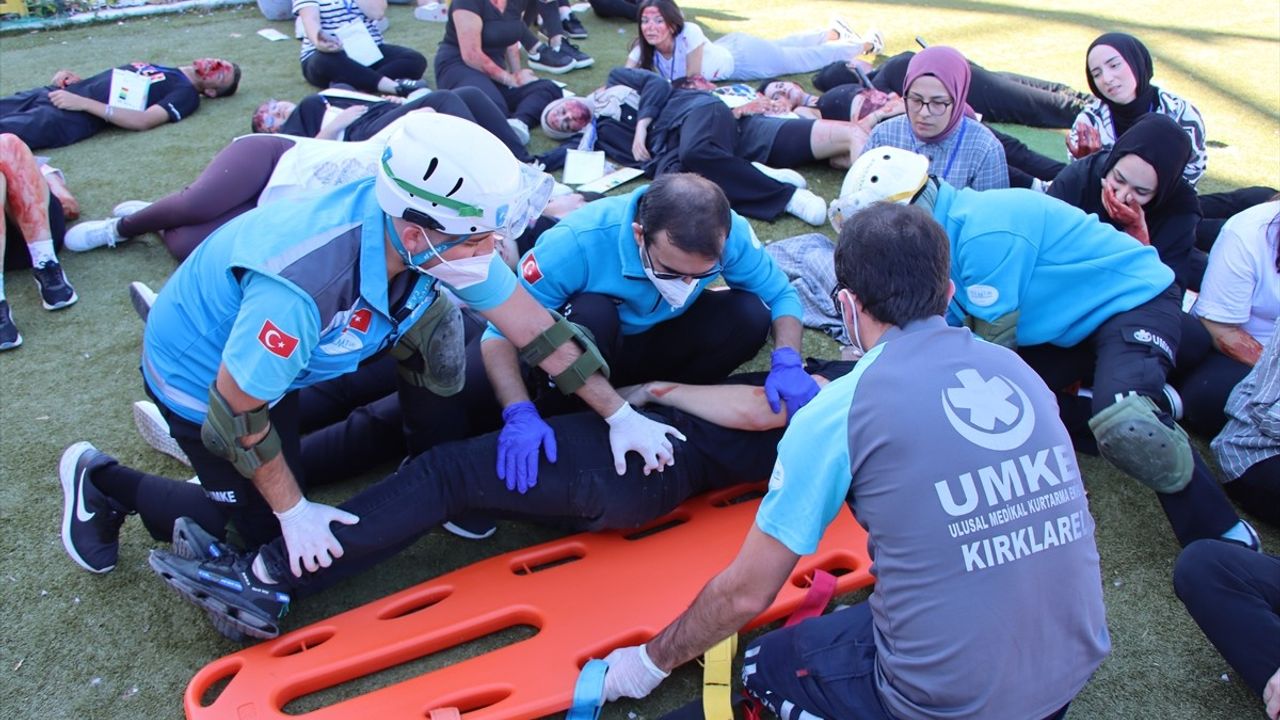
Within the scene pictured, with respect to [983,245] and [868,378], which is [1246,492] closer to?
[983,245]

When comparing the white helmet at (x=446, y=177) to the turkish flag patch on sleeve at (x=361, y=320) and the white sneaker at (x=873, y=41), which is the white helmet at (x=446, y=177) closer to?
the turkish flag patch on sleeve at (x=361, y=320)

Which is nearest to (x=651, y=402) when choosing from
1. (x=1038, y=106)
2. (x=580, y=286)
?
(x=580, y=286)

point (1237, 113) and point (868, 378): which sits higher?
point (868, 378)

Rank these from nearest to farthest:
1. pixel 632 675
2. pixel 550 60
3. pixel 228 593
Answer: pixel 632 675, pixel 228 593, pixel 550 60

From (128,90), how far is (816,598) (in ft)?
16.5

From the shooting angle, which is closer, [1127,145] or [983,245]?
[983,245]

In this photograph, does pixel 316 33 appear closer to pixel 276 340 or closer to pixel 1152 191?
pixel 276 340

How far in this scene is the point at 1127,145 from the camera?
3.25 metres

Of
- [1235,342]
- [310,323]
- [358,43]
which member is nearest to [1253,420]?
[1235,342]

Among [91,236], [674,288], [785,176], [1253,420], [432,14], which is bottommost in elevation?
[432,14]

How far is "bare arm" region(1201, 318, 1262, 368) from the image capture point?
Answer: 2949 mm

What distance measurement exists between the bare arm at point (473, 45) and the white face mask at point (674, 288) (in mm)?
3398

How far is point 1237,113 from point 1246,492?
4085mm

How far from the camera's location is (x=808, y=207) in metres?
4.34
